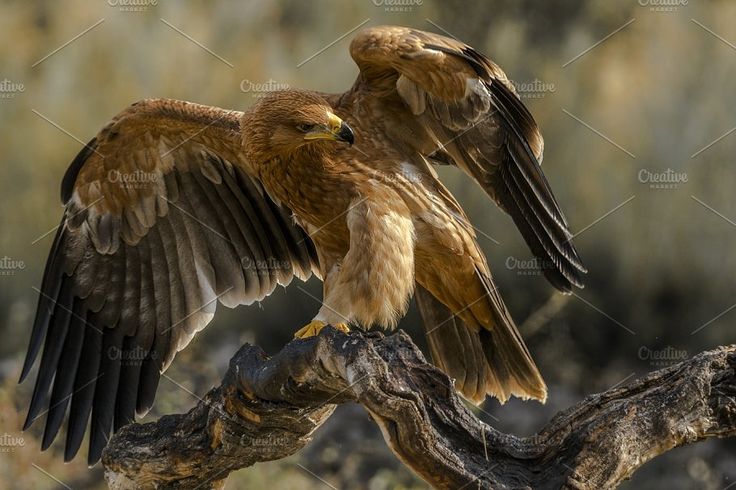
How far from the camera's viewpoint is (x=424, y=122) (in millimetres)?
4609

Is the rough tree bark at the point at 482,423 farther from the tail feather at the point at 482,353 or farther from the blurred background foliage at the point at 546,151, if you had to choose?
the blurred background foliage at the point at 546,151

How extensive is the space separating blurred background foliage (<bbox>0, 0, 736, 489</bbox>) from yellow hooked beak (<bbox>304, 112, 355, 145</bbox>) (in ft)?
7.72

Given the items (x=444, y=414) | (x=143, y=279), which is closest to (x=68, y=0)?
(x=143, y=279)

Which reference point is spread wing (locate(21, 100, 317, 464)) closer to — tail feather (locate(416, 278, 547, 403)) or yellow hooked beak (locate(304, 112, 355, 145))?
tail feather (locate(416, 278, 547, 403))

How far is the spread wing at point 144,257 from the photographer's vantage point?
5027mm

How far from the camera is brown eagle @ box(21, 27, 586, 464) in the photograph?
14.1 feet

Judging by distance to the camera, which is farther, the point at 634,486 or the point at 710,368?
the point at 634,486

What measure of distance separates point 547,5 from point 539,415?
240 cm

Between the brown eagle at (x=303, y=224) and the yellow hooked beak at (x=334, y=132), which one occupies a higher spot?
the yellow hooked beak at (x=334, y=132)

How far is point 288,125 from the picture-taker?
4.29m

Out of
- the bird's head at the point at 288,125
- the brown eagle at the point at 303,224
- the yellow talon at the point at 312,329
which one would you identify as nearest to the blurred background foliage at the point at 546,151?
the brown eagle at the point at 303,224

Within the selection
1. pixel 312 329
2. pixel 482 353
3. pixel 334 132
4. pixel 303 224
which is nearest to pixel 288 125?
pixel 334 132

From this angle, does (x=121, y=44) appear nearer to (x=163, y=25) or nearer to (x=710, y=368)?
(x=163, y=25)

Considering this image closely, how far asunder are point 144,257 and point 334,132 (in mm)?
1576
